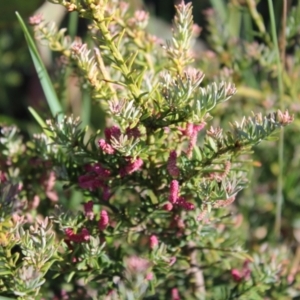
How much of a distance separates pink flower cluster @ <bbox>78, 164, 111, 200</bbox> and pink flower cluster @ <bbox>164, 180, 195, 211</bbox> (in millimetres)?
71

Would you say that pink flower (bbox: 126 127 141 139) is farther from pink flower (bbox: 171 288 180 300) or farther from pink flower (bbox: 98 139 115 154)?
pink flower (bbox: 171 288 180 300)

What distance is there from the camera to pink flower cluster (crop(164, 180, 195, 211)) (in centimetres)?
60

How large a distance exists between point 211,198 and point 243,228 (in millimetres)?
352

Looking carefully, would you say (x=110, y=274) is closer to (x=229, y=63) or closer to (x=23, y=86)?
(x=229, y=63)

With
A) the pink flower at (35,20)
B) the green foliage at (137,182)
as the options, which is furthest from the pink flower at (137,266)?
the pink flower at (35,20)

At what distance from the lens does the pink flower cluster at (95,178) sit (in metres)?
0.64

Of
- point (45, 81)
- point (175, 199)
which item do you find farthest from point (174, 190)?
point (45, 81)

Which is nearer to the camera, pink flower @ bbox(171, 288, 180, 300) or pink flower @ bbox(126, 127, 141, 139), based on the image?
pink flower @ bbox(126, 127, 141, 139)

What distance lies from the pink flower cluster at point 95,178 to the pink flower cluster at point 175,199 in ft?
0.23

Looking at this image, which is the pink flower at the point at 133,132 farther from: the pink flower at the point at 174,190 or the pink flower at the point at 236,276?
the pink flower at the point at 236,276

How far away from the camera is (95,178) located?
0.65m

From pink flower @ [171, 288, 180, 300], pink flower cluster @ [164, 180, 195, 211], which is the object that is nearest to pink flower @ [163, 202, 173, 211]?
pink flower cluster @ [164, 180, 195, 211]

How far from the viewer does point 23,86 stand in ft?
5.05

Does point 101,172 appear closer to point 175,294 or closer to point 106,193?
point 106,193
